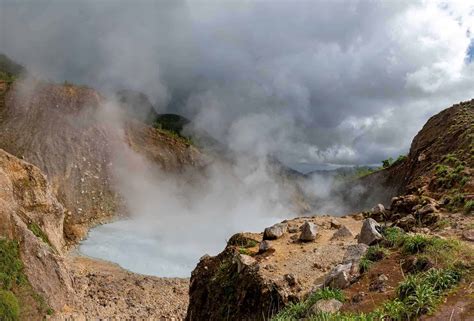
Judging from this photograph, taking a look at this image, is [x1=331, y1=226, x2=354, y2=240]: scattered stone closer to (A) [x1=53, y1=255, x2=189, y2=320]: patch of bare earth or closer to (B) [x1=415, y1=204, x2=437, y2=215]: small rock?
(B) [x1=415, y1=204, x2=437, y2=215]: small rock

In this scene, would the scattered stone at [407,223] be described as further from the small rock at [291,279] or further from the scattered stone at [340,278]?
the scattered stone at [340,278]

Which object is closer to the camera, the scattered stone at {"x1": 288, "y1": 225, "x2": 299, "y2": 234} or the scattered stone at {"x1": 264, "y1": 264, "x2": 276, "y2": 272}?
the scattered stone at {"x1": 264, "y1": 264, "x2": 276, "y2": 272}

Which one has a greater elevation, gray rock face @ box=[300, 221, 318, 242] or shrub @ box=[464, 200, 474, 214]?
shrub @ box=[464, 200, 474, 214]

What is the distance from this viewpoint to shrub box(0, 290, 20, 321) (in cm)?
1875

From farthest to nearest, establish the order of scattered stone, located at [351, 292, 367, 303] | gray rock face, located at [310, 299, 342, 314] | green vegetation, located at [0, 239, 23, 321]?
green vegetation, located at [0, 239, 23, 321]
scattered stone, located at [351, 292, 367, 303]
gray rock face, located at [310, 299, 342, 314]

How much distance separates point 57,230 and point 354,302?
95.8 ft

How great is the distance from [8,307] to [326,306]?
16.6 metres

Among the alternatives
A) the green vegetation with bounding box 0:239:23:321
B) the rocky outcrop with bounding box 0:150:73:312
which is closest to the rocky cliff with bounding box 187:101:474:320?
the green vegetation with bounding box 0:239:23:321

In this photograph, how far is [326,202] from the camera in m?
67.9

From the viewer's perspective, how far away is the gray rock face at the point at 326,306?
781 cm

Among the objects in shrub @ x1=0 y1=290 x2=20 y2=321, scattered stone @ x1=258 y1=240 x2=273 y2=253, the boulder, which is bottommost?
shrub @ x1=0 y1=290 x2=20 y2=321

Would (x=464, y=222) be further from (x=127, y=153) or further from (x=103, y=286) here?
(x=127, y=153)

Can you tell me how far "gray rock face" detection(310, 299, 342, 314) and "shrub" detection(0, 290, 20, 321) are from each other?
15.8m

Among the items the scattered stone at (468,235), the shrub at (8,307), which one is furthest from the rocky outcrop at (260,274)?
the shrub at (8,307)
